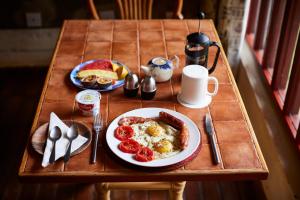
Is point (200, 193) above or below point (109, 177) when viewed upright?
below

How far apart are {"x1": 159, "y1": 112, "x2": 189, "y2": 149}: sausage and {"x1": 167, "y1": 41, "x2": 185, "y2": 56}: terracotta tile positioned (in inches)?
Result: 21.1

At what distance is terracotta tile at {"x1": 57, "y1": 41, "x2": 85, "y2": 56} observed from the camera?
6.47 feet

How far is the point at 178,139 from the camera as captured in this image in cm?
141

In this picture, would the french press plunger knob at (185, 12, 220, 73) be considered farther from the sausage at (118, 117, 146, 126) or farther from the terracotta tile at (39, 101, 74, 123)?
the terracotta tile at (39, 101, 74, 123)

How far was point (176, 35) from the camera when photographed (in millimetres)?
2131

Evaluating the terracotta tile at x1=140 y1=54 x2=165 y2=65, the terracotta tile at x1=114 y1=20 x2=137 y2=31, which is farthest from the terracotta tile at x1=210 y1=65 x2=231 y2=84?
the terracotta tile at x1=114 y1=20 x2=137 y2=31

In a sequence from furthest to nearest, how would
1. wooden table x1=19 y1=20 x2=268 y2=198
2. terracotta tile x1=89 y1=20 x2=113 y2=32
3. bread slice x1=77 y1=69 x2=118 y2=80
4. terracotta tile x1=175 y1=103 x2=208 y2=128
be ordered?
terracotta tile x1=89 y1=20 x2=113 y2=32, bread slice x1=77 y1=69 x2=118 y2=80, terracotta tile x1=175 y1=103 x2=208 y2=128, wooden table x1=19 y1=20 x2=268 y2=198

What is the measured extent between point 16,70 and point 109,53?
1.72m

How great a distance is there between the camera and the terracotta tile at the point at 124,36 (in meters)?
2.10

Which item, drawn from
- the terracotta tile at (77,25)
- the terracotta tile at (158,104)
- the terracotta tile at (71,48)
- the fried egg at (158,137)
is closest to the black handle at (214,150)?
the fried egg at (158,137)

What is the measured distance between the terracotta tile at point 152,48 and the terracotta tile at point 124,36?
0.08 m

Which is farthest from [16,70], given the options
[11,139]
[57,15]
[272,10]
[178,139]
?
[178,139]

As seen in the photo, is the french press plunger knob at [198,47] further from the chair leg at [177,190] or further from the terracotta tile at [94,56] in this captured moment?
the chair leg at [177,190]

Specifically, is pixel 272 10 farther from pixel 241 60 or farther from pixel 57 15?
pixel 57 15
